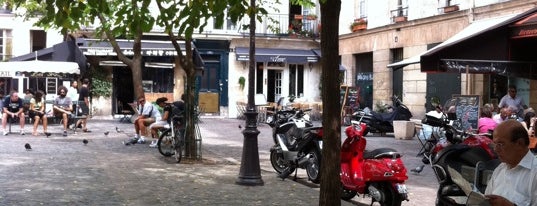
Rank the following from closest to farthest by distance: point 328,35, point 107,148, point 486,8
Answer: point 328,35 < point 107,148 < point 486,8

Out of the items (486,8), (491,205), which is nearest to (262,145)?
(486,8)

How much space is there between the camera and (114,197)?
8.21 meters

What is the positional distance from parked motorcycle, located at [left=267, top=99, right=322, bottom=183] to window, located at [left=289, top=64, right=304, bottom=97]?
18787 mm

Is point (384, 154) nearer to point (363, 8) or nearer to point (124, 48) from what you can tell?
point (363, 8)

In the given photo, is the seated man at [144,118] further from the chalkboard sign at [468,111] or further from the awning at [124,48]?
the awning at [124,48]

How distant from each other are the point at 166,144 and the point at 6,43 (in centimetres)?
1999

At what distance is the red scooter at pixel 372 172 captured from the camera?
7750mm

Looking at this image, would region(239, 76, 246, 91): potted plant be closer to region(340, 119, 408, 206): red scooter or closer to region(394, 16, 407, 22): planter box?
region(394, 16, 407, 22): planter box

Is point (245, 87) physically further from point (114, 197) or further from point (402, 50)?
point (114, 197)

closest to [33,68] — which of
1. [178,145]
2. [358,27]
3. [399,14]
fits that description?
[178,145]

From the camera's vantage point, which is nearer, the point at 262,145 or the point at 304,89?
the point at 262,145

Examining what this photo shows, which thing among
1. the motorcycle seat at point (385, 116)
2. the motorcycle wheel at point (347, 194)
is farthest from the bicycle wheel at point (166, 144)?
the motorcycle seat at point (385, 116)

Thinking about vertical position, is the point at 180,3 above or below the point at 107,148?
above

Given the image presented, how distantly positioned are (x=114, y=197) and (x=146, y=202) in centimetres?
55
